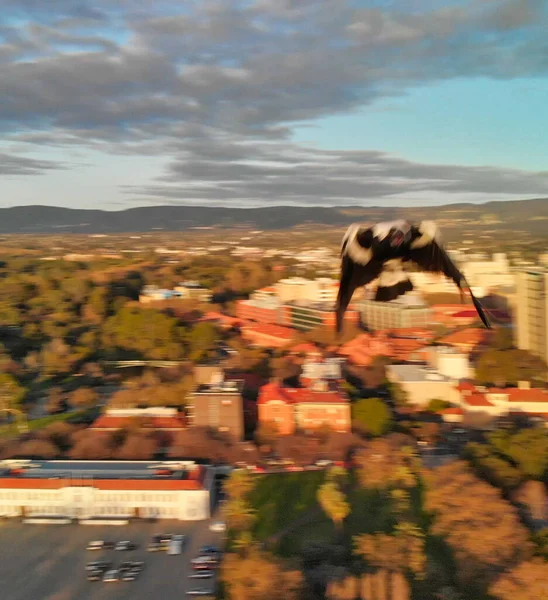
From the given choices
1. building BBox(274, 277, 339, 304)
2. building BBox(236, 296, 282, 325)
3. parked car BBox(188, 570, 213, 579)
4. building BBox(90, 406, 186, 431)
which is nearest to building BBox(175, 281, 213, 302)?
building BBox(236, 296, 282, 325)

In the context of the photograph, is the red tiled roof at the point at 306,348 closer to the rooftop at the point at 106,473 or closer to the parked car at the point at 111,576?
the rooftop at the point at 106,473

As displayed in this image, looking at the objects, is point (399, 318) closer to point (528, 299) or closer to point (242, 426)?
point (528, 299)

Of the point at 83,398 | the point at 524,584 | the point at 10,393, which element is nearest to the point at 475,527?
the point at 524,584

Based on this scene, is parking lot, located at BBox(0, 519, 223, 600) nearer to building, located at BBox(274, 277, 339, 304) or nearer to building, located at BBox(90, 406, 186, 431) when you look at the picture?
building, located at BBox(90, 406, 186, 431)

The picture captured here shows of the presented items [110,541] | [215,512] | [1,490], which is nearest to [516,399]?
[215,512]

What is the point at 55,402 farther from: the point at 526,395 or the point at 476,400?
the point at 526,395

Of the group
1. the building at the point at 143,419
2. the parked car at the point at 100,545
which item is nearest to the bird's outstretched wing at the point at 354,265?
the parked car at the point at 100,545
